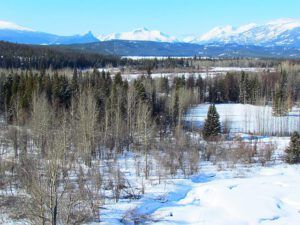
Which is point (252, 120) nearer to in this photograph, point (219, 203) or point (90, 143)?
point (90, 143)

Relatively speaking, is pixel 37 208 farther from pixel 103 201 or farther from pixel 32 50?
pixel 32 50

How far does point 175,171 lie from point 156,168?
1934mm

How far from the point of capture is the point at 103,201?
78.6 feet

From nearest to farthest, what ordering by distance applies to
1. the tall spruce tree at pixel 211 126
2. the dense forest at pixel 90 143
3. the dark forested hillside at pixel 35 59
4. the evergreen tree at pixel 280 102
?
1. the dense forest at pixel 90 143
2. the tall spruce tree at pixel 211 126
3. the evergreen tree at pixel 280 102
4. the dark forested hillside at pixel 35 59

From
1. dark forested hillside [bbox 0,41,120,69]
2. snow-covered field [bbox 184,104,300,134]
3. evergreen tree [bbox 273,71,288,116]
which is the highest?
dark forested hillside [bbox 0,41,120,69]

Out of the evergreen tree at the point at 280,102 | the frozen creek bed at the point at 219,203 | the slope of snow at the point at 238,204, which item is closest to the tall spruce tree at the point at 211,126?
the evergreen tree at the point at 280,102

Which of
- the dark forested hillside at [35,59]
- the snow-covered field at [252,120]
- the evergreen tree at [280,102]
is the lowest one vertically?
the snow-covered field at [252,120]

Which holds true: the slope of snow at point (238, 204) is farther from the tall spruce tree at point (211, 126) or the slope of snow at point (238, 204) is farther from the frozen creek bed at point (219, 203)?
the tall spruce tree at point (211, 126)

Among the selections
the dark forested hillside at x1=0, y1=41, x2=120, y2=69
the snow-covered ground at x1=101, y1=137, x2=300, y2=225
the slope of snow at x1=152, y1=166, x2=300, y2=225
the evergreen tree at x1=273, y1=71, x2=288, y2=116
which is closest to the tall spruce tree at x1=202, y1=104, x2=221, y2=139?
the snow-covered ground at x1=101, y1=137, x2=300, y2=225

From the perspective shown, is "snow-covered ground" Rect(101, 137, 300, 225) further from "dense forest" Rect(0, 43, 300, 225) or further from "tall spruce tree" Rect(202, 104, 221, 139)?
"tall spruce tree" Rect(202, 104, 221, 139)

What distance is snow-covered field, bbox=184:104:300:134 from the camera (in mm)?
62406

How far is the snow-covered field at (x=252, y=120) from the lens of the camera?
6241cm

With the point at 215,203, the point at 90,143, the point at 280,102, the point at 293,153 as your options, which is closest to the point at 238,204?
the point at 215,203

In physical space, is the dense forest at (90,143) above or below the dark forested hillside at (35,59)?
below
